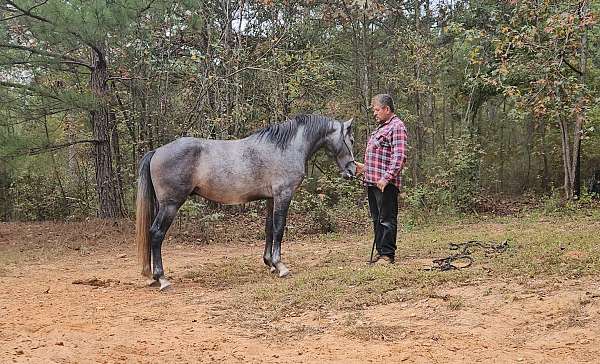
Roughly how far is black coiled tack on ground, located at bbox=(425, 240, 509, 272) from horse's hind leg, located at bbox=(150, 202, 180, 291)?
2.84 meters

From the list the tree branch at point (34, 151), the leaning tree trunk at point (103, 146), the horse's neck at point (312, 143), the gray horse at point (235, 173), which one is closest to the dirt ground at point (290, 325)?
the gray horse at point (235, 173)

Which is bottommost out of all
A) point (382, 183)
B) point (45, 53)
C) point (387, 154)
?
point (382, 183)

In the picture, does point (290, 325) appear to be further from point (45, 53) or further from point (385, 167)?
point (45, 53)

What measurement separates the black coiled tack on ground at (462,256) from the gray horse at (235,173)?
1.53 m

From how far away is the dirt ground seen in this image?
3.59m

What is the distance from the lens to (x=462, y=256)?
20.3 feet

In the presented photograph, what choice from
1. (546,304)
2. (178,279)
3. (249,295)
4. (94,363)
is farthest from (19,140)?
(546,304)

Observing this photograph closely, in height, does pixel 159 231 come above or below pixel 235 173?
below

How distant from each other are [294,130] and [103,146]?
19.7ft

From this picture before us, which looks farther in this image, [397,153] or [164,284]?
[397,153]

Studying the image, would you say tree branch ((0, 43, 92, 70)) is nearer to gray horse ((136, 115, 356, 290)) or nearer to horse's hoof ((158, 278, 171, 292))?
gray horse ((136, 115, 356, 290))

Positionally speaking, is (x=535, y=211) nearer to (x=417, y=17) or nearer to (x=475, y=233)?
(x=475, y=233)

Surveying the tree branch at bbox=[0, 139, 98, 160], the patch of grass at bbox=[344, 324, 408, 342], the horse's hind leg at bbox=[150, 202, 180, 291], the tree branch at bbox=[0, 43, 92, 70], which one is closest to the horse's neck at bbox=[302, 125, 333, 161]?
the horse's hind leg at bbox=[150, 202, 180, 291]

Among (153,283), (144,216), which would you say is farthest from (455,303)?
(144,216)
